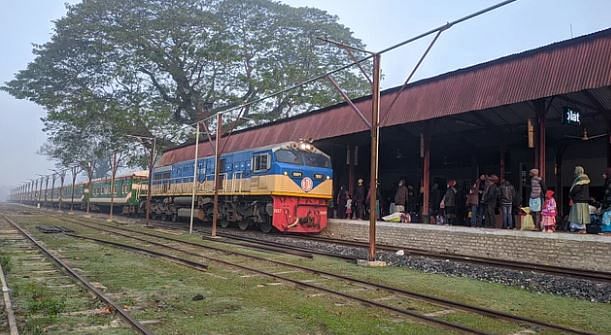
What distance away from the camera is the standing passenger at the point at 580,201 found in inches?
449

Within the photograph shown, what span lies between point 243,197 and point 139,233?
14.0 feet

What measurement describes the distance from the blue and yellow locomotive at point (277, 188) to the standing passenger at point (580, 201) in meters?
8.78

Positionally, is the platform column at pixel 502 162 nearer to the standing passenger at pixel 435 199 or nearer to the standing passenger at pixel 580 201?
the standing passenger at pixel 435 199

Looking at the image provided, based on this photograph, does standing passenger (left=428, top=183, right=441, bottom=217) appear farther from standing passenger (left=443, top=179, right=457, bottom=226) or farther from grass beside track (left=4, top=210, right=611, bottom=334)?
grass beside track (left=4, top=210, right=611, bottom=334)

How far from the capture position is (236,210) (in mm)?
20062

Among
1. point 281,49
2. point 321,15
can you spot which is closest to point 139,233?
point 281,49

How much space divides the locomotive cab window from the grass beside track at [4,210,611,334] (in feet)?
24.9

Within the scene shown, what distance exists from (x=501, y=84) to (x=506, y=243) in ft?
13.9

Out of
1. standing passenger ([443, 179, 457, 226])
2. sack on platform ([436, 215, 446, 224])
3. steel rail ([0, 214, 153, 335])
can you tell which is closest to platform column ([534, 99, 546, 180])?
standing passenger ([443, 179, 457, 226])

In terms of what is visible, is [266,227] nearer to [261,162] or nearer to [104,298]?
[261,162]

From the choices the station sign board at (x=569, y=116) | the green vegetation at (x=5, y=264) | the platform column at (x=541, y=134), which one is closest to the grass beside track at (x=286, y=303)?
the green vegetation at (x=5, y=264)

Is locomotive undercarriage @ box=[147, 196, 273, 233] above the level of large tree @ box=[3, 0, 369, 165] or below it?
below

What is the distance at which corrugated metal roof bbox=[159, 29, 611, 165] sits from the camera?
447 inches

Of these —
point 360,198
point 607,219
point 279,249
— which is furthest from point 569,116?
point 279,249
